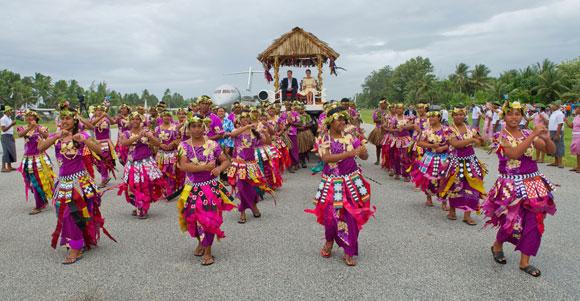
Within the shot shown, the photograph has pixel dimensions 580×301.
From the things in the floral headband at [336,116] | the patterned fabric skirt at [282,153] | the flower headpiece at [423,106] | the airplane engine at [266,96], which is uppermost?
the airplane engine at [266,96]

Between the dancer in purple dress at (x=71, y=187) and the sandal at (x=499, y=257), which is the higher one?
the dancer in purple dress at (x=71, y=187)

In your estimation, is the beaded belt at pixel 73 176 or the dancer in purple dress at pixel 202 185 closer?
the dancer in purple dress at pixel 202 185

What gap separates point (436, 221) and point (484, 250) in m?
1.25

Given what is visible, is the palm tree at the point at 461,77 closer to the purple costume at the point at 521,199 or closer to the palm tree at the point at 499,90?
the palm tree at the point at 499,90

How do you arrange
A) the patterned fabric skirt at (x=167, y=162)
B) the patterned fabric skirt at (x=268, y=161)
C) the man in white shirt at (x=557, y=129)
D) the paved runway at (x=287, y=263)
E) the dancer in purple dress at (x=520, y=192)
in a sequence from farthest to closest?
the man in white shirt at (x=557, y=129)
the patterned fabric skirt at (x=167, y=162)
the patterned fabric skirt at (x=268, y=161)
the dancer in purple dress at (x=520, y=192)
the paved runway at (x=287, y=263)

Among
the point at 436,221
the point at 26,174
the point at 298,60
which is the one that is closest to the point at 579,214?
the point at 436,221

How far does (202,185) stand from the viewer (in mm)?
4664

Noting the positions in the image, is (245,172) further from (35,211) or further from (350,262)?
(35,211)

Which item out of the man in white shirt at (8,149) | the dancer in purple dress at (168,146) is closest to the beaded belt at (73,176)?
the dancer in purple dress at (168,146)

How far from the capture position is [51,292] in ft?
13.2

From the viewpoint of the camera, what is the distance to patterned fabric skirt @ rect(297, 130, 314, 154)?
11668 mm

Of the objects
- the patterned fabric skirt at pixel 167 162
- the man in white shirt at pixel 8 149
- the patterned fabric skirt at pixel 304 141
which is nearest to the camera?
the patterned fabric skirt at pixel 167 162

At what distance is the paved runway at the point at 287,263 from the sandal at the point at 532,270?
87 millimetres

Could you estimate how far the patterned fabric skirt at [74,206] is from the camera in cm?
479
